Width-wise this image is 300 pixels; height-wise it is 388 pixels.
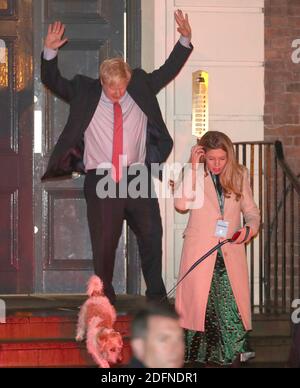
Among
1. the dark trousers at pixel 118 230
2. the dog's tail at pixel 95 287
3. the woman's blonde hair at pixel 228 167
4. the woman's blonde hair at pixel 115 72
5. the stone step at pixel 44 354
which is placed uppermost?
the woman's blonde hair at pixel 115 72

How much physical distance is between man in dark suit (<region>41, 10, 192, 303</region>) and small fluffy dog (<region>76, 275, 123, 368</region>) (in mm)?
659

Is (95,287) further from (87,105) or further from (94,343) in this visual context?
(87,105)

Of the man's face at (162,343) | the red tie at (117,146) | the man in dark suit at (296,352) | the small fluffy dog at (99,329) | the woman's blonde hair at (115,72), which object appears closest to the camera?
the man's face at (162,343)

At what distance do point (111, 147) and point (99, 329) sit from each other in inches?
70.6

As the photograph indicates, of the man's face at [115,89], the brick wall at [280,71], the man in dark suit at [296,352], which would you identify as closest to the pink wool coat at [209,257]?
the man's face at [115,89]

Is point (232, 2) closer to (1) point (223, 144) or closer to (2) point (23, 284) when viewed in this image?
(1) point (223, 144)

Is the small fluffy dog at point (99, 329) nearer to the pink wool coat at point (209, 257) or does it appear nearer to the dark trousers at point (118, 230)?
the dark trousers at point (118, 230)

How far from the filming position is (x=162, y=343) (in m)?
4.63

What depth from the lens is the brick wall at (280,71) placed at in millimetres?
10211

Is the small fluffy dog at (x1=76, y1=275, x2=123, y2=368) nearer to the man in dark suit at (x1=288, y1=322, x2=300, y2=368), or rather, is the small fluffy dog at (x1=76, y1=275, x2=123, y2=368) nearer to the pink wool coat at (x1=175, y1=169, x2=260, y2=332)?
the pink wool coat at (x1=175, y1=169, x2=260, y2=332)

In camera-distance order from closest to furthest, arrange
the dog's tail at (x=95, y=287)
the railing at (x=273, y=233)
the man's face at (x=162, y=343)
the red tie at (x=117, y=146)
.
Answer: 1. the man's face at (x=162, y=343)
2. the dog's tail at (x=95, y=287)
3. the red tie at (x=117, y=146)
4. the railing at (x=273, y=233)

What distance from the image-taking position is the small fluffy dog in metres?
7.49

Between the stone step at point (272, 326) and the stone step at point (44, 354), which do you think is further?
the stone step at point (272, 326)

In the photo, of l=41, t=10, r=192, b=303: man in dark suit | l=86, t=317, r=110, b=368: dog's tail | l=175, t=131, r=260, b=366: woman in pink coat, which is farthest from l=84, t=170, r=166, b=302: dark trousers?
l=86, t=317, r=110, b=368: dog's tail
